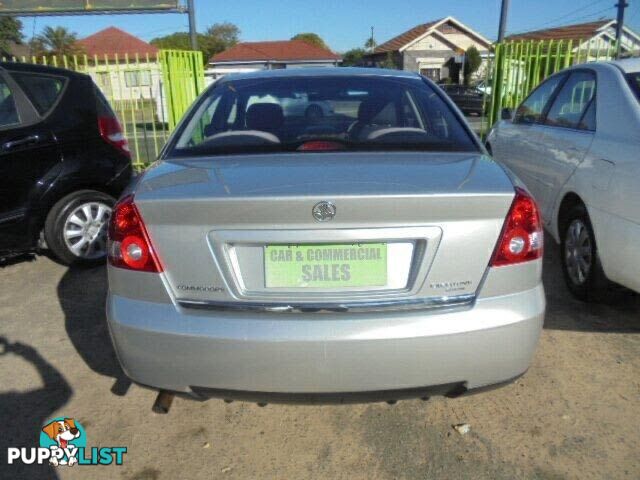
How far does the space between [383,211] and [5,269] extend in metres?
4.12

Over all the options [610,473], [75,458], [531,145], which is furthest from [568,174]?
[75,458]

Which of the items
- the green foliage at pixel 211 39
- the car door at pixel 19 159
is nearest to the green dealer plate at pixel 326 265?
the car door at pixel 19 159

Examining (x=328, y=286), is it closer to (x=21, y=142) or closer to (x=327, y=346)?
(x=327, y=346)

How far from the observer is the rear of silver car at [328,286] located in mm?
1869

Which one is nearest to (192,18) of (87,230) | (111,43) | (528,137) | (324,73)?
(87,230)

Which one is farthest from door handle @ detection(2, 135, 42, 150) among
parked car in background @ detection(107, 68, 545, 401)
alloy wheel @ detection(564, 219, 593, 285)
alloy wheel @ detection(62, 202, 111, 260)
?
alloy wheel @ detection(564, 219, 593, 285)

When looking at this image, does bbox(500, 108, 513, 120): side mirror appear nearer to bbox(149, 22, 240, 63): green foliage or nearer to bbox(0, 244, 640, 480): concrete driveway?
bbox(0, 244, 640, 480): concrete driveway

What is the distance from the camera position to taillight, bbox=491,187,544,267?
1.96m

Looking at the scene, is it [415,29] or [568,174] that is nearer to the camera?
[568,174]

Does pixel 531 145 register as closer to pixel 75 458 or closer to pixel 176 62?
pixel 75 458

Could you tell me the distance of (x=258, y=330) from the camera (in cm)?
189

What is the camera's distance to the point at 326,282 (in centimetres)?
191

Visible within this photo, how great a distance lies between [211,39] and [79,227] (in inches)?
3232

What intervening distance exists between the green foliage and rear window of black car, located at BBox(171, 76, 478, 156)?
71340 mm
